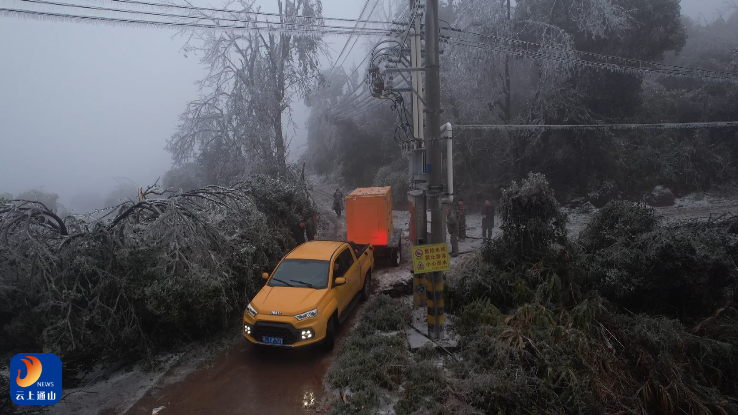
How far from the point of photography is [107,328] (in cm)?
661

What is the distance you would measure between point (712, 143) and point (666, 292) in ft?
55.2

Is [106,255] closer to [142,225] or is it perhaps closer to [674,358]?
[142,225]

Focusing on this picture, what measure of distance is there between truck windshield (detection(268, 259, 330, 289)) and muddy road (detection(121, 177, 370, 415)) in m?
1.13

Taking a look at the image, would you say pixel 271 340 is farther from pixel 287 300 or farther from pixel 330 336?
pixel 330 336

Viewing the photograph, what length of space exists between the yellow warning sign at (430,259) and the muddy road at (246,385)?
7.02ft

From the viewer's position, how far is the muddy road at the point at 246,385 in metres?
5.68

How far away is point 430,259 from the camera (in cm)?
672

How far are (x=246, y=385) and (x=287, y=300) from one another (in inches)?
55.8

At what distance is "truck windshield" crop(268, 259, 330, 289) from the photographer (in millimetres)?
7383

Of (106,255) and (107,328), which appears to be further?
(106,255)

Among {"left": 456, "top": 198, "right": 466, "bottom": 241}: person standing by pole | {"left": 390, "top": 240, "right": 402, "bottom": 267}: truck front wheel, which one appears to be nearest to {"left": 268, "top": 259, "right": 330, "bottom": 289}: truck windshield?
{"left": 390, "top": 240, "right": 402, "bottom": 267}: truck front wheel

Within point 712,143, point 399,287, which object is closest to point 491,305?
point 399,287

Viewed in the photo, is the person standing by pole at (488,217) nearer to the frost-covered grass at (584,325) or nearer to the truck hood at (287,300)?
the frost-covered grass at (584,325)

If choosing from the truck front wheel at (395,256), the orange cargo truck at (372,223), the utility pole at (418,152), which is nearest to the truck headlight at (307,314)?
the utility pole at (418,152)
